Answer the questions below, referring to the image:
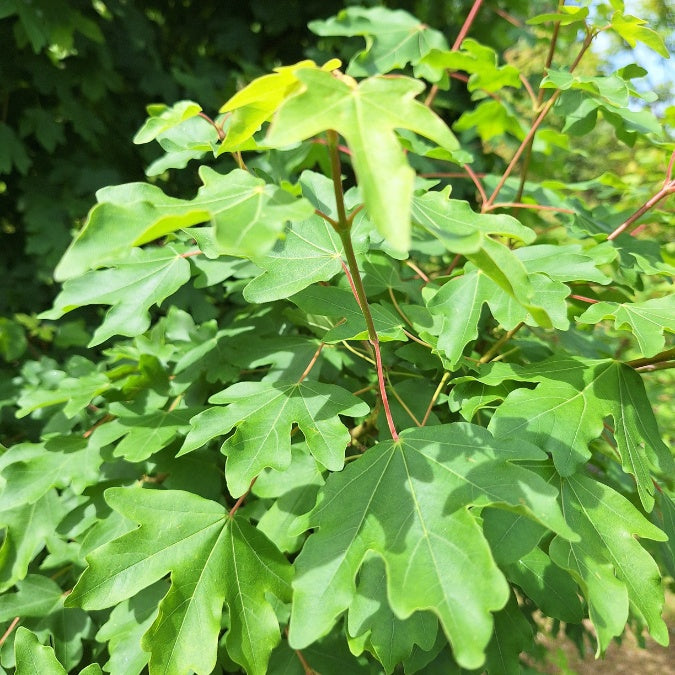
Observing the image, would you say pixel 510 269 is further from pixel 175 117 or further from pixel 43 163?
pixel 43 163

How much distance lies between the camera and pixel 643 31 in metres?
1.33

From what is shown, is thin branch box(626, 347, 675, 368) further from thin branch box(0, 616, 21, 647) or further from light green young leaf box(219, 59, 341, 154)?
thin branch box(0, 616, 21, 647)

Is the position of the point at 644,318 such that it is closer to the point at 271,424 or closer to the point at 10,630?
the point at 271,424

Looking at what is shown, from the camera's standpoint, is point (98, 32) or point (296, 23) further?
point (296, 23)

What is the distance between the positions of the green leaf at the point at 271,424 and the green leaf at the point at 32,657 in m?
0.46

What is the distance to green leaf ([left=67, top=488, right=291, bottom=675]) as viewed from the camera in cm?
92

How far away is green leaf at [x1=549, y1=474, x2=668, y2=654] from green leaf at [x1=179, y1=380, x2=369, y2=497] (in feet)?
1.26

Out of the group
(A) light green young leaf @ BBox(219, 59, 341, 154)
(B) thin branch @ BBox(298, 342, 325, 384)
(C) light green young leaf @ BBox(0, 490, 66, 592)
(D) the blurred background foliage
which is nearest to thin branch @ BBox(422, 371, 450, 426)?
(B) thin branch @ BBox(298, 342, 325, 384)

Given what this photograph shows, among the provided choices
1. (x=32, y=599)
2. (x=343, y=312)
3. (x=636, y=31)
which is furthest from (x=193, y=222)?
(x=636, y=31)

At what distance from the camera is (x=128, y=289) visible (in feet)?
3.91

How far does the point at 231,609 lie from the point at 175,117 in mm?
968

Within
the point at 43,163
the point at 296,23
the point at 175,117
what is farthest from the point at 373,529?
the point at 296,23

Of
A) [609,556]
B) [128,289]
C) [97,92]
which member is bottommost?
[609,556]

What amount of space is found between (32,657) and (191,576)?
357mm
